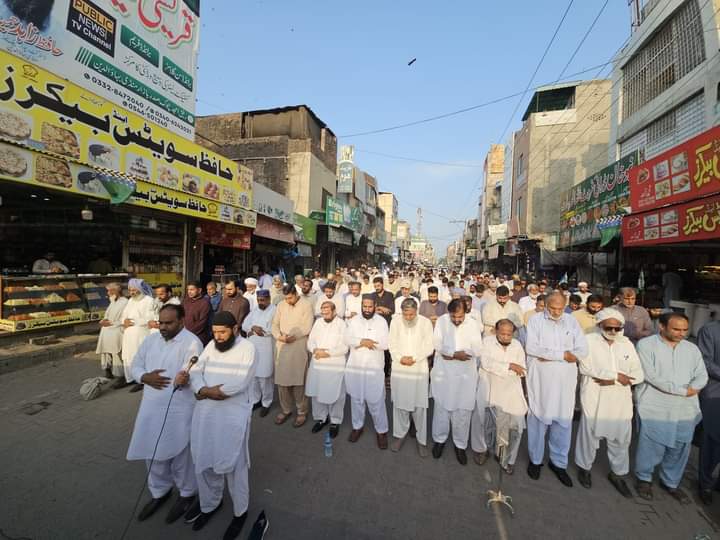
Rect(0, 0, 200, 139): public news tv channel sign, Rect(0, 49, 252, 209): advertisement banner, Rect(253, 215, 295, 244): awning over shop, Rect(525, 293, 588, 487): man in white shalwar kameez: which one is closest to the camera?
Rect(525, 293, 588, 487): man in white shalwar kameez

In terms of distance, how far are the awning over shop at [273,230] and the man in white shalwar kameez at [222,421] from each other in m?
10.0

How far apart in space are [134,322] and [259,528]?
4.08 m

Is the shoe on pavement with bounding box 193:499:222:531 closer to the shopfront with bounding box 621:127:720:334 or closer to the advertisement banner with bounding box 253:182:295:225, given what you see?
the shopfront with bounding box 621:127:720:334

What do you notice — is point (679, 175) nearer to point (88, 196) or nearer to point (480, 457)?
point (480, 457)

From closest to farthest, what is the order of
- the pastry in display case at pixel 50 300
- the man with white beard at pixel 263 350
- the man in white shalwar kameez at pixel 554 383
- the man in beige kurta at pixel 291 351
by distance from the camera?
the man in white shalwar kameez at pixel 554 383 < the man in beige kurta at pixel 291 351 < the man with white beard at pixel 263 350 < the pastry in display case at pixel 50 300

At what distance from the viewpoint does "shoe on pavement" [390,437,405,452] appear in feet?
12.5

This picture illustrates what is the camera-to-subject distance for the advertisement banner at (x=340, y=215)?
1801 cm

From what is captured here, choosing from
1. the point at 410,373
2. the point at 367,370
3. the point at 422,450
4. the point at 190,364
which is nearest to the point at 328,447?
the point at 367,370

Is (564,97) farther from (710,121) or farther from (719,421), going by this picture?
(719,421)

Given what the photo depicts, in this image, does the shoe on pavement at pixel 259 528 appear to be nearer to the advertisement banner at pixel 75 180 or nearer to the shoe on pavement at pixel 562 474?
the shoe on pavement at pixel 562 474

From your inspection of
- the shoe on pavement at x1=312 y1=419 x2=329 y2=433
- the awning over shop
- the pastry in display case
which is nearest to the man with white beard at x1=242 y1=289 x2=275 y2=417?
the shoe on pavement at x1=312 y1=419 x2=329 y2=433

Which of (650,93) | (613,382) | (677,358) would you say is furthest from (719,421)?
(650,93)

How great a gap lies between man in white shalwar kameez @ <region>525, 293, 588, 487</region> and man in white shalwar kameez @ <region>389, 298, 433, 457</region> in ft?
3.63

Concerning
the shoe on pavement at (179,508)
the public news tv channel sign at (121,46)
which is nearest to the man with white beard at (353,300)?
the shoe on pavement at (179,508)
